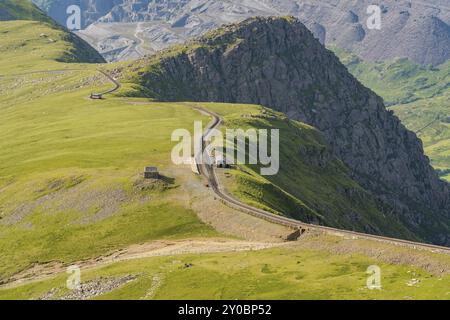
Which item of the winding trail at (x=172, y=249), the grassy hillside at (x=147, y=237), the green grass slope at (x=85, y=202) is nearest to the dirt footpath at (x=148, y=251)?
the winding trail at (x=172, y=249)

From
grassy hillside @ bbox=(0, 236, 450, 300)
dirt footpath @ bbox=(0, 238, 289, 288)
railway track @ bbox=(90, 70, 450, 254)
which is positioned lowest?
dirt footpath @ bbox=(0, 238, 289, 288)

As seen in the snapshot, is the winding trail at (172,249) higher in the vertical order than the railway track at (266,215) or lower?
lower

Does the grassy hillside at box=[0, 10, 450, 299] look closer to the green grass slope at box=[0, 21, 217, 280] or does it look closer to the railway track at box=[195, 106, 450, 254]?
the green grass slope at box=[0, 21, 217, 280]

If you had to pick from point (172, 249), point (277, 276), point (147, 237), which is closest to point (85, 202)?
point (147, 237)

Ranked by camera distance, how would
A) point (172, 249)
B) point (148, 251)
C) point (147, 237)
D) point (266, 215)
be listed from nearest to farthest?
point (172, 249)
point (148, 251)
point (147, 237)
point (266, 215)

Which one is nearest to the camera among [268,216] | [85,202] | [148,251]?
[148,251]

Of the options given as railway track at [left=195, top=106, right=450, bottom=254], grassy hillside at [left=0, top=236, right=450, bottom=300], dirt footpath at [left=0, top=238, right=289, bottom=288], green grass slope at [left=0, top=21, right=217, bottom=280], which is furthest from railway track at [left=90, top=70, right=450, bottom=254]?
dirt footpath at [left=0, top=238, right=289, bottom=288]

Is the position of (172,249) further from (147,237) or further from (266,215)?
(266,215)

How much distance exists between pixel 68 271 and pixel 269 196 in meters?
54.5

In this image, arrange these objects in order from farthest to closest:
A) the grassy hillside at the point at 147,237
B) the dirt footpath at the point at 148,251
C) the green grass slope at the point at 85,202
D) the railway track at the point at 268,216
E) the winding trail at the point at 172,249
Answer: the green grass slope at the point at 85,202 < the dirt footpath at the point at 148,251 < the winding trail at the point at 172,249 < the railway track at the point at 268,216 < the grassy hillside at the point at 147,237

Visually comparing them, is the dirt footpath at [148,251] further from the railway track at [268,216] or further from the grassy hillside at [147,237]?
the railway track at [268,216]

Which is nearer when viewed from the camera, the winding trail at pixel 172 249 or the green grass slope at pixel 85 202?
the winding trail at pixel 172 249

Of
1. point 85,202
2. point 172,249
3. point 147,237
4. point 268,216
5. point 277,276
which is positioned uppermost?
point 85,202

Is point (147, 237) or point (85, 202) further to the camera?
A: point (85, 202)
